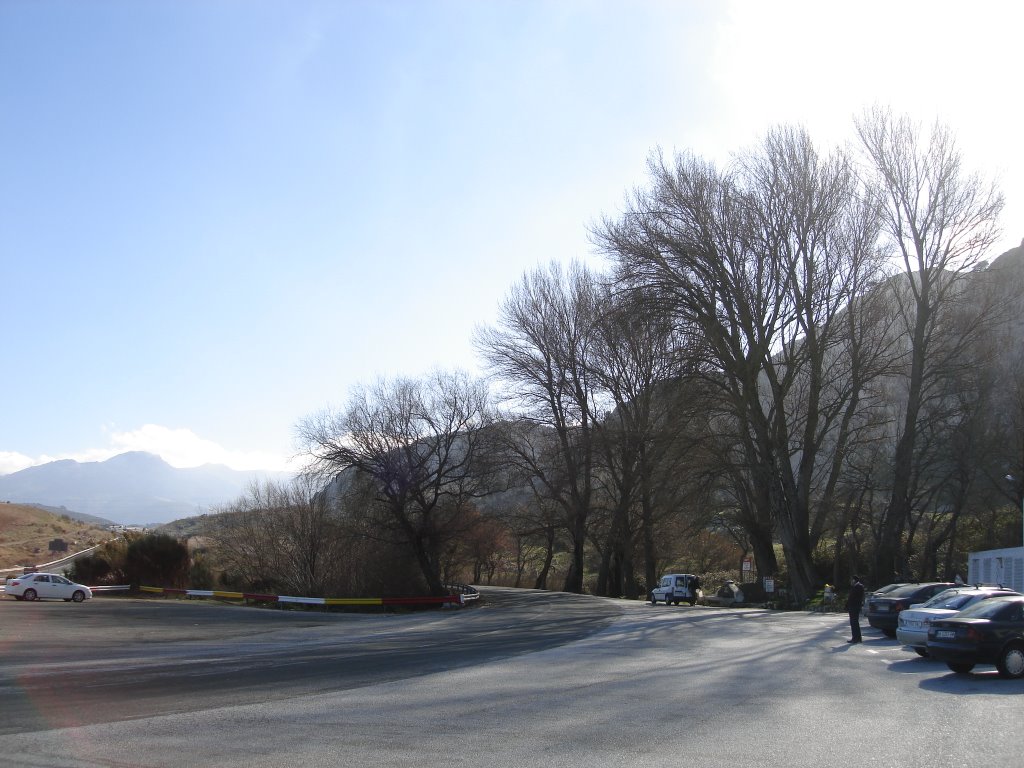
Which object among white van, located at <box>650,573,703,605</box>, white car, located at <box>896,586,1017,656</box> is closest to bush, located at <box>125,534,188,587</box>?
white van, located at <box>650,573,703,605</box>

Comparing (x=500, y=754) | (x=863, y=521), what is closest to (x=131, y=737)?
(x=500, y=754)

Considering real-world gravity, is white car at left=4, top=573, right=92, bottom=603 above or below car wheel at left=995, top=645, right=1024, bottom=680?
above

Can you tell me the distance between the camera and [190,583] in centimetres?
4678

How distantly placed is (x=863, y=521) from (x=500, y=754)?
190ft

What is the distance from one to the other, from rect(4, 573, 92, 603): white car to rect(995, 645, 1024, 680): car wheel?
36.8 meters

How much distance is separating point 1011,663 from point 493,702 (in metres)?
9.03

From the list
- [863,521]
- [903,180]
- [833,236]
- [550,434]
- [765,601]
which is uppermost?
[903,180]

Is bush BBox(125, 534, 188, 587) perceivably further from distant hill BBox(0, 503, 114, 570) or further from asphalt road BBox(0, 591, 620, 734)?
distant hill BBox(0, 503, 114, 570)

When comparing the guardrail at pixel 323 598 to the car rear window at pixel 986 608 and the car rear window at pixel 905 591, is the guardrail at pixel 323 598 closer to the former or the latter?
the car rear window at pixel 905 591

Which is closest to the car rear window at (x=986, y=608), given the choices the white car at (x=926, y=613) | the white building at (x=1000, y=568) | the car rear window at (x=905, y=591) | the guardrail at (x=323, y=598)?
the white car at (x=926, y=613)

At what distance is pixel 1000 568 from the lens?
35688mm

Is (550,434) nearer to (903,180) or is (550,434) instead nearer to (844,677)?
(903,180)

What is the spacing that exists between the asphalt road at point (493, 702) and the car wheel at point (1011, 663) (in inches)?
12.0

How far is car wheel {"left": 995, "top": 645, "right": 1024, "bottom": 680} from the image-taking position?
569 inches
